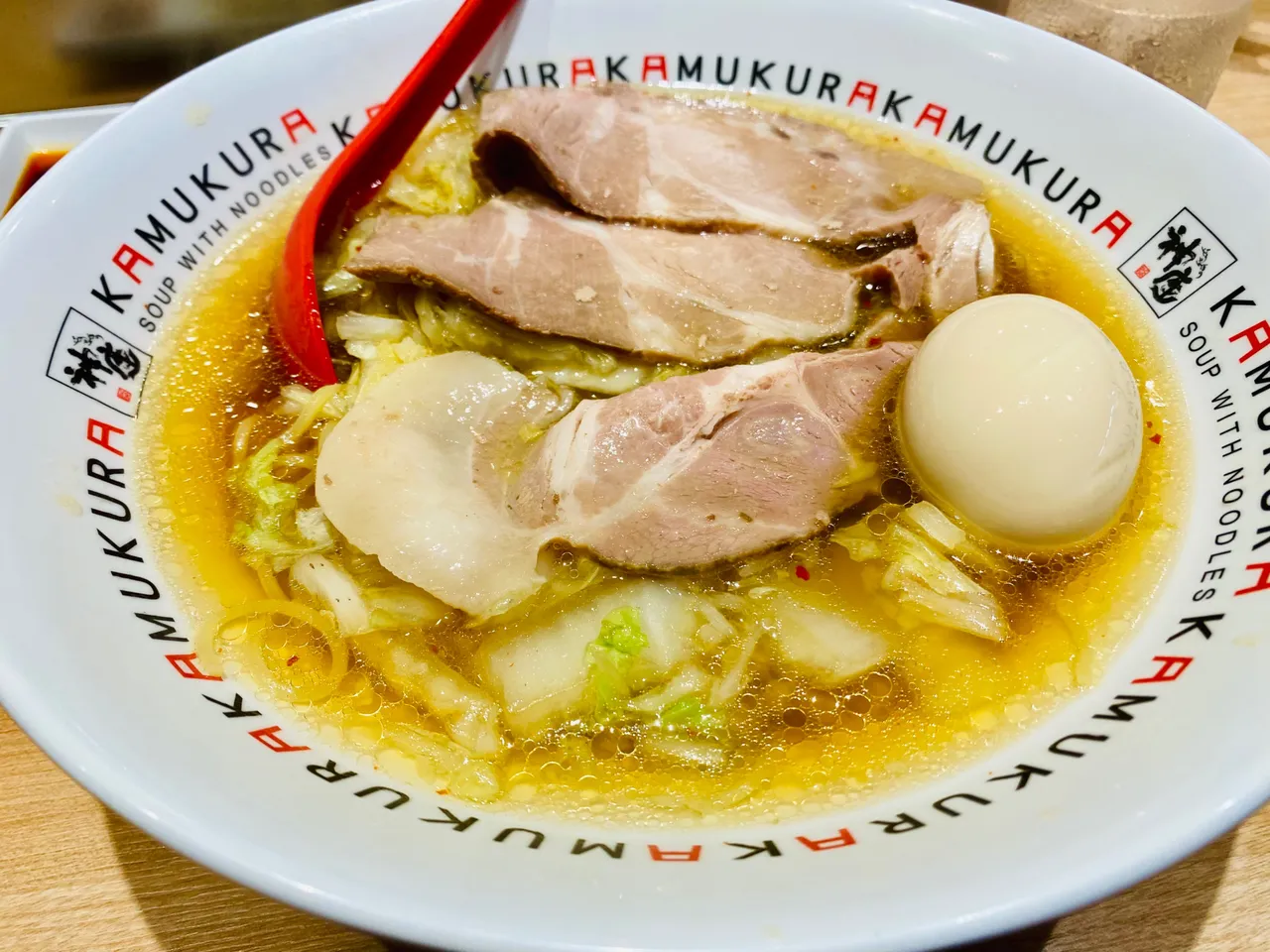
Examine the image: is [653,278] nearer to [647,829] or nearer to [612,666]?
[612,666]

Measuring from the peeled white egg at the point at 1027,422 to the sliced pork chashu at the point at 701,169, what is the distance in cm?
49

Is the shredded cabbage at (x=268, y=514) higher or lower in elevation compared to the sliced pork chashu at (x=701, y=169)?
lower

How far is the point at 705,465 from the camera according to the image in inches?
55.6

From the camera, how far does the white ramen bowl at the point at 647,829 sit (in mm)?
887

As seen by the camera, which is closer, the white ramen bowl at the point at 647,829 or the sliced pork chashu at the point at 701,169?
the white ramen bowl at the point at 647,829

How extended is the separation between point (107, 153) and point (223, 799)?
1.29 m

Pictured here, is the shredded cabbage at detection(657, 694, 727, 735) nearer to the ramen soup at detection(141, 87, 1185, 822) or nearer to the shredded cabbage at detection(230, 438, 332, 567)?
the ramen soup at detection(141, 87, 1185, 822)

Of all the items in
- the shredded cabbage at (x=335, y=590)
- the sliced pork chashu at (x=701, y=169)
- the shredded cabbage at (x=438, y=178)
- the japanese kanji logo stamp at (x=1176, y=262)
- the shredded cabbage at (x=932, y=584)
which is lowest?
the shredded cabbage at (x=335, y=590)

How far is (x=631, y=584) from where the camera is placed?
1.37 m

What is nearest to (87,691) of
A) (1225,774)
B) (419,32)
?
(1225,774)

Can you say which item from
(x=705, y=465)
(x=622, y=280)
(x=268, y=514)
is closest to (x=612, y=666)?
(x=705, y=465)

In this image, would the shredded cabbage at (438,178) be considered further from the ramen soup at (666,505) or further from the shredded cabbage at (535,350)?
the shredded cabbage at (535,350)

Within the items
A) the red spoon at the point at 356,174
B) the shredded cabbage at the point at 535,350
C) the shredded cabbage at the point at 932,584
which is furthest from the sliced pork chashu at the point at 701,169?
the shredded cabbage at the point at 932,584

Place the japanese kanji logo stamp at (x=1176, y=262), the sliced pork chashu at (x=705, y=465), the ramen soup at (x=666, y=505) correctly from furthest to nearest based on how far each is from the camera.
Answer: the japanese kanji logo stamp at (x=1176, y=262), the sliced pork chashu at (x=705, y=465), the ramen soup at (x=666, y=505)
